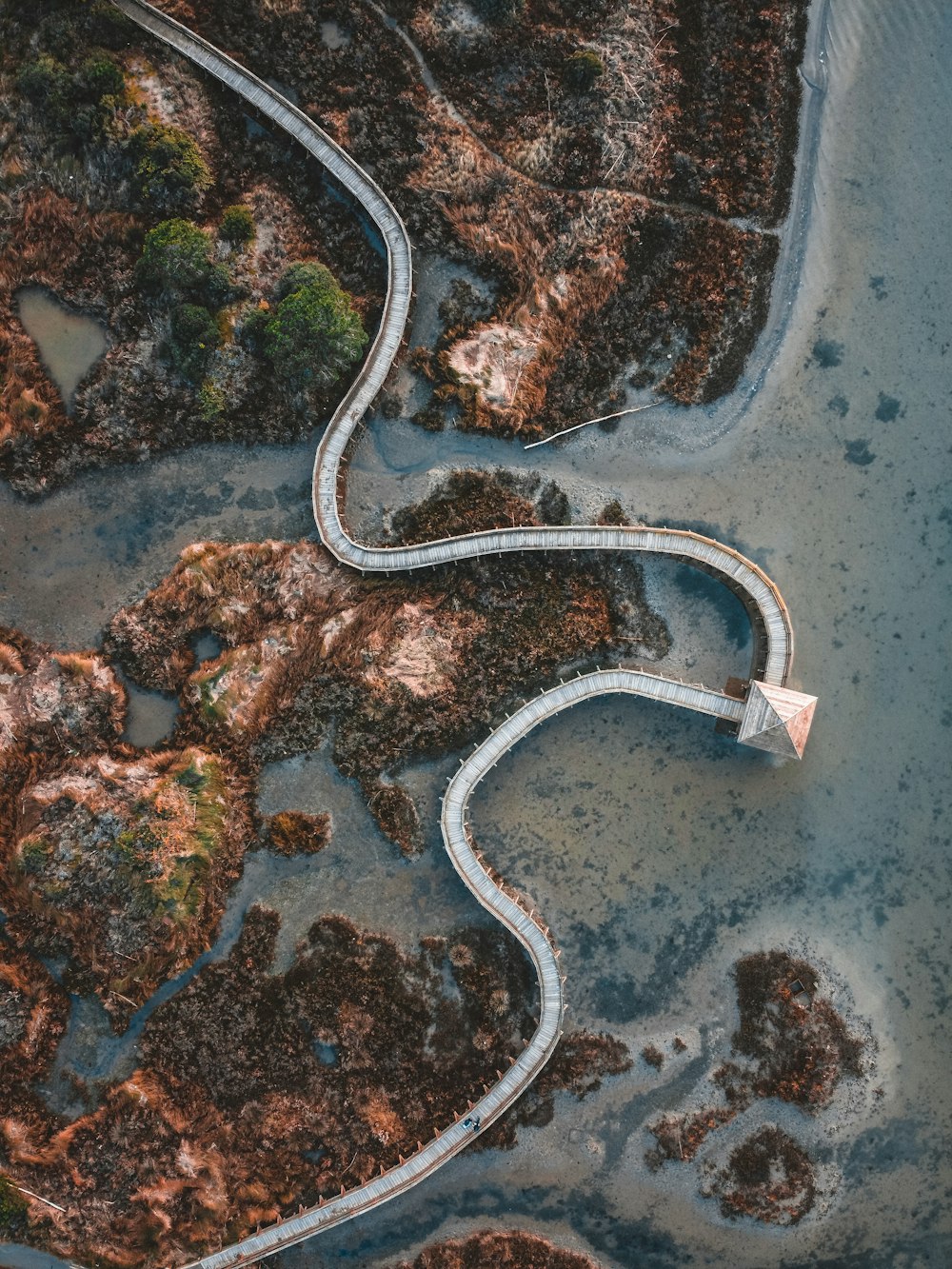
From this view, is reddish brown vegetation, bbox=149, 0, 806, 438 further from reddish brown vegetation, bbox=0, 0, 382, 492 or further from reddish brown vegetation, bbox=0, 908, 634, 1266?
reddish brown vegetation, bbox=0, 908, 634, 1266

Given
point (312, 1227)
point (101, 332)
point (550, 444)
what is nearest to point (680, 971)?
point (312, 1227)

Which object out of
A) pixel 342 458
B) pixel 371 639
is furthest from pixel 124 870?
pixel 342 458

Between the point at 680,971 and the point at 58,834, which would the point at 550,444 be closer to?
the point at 680,971

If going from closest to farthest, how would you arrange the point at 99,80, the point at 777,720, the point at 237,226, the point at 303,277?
the point at 777,720
the point at 99,80
the point at 303,277
the point at 237,226

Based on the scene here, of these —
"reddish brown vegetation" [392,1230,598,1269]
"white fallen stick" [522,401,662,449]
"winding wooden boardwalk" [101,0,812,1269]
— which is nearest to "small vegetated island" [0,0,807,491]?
"white fallen stick" [522,401,662,449]

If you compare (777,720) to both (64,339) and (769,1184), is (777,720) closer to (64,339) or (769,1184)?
(769,1184)
